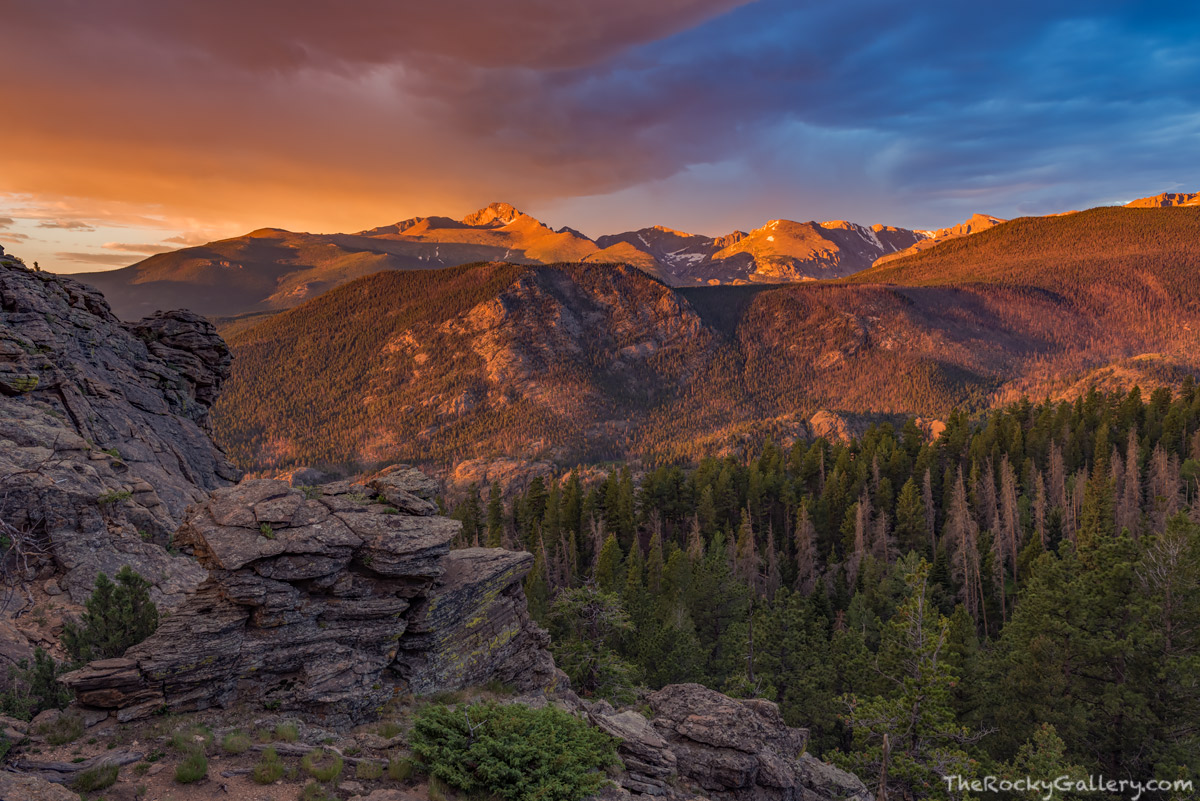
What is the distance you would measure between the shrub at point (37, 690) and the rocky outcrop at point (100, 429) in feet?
10.9

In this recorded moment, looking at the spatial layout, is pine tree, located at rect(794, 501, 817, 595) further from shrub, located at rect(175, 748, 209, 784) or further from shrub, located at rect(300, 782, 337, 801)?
shrub, located at rect(175, 748, 209, 784)

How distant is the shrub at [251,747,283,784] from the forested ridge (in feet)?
66.9

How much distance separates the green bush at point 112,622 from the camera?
19.7 meters

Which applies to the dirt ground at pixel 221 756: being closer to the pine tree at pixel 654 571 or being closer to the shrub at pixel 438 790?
the shrub at pixel 438 790

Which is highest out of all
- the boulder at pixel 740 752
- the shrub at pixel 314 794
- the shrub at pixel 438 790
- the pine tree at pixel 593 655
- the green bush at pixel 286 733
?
the shrub at pixel 314 794

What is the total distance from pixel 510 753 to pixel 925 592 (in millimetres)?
33778

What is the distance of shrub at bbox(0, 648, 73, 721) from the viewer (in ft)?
57.4

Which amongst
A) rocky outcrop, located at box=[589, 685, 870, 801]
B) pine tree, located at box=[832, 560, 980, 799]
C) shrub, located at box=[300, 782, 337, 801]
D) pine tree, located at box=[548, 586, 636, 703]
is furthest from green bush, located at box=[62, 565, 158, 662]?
pine tree, located at box=[832, 560, 980, 799]

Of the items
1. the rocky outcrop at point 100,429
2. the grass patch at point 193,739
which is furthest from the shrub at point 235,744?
the rocky outcrop at point 100,429

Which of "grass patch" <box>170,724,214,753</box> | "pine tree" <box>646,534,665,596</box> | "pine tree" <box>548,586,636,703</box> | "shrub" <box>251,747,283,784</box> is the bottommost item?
"pine tree" <box>646,534,665,596</box>

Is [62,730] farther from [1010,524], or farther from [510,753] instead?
[1010,524]

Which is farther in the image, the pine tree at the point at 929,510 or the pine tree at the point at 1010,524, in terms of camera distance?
the pine tree at the point at 929,510

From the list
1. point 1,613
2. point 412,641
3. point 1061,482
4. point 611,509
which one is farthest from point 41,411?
point 1061,482

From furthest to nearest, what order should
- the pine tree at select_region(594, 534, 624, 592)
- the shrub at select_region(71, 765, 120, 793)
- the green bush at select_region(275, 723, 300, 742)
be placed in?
the pine tree at select_region(594, 534, 624, 592) → the green bush at select_region(275, 723, 300, 742) → the shrub at select_region(71, 765, 120, 793)
